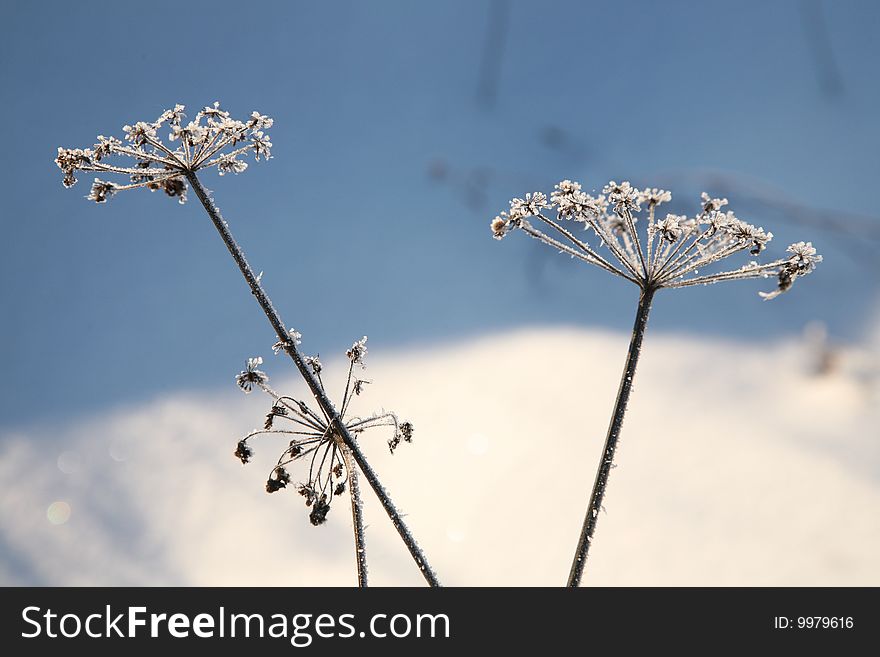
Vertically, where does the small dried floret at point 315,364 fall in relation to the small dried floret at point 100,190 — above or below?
below

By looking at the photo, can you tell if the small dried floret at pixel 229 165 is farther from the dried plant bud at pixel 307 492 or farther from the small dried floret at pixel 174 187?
the dried plant bud at pixel 307 492

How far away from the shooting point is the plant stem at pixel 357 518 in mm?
3289

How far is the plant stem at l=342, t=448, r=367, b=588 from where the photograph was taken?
10.8 ft

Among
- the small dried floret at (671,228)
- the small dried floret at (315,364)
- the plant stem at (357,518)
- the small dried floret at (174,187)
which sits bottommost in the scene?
the plant stem at (357,518)

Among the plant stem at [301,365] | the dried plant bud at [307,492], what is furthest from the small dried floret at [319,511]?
the plant stem at [301,365]

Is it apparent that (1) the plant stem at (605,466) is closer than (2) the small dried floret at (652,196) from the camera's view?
Yes

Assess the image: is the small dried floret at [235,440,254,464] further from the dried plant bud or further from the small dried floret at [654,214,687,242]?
the small dried floret at [654,214,687,242]

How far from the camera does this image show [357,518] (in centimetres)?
337

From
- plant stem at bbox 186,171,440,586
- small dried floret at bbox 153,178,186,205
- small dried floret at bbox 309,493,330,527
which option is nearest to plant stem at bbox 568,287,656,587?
plant stem at bbox 186,171,440,586
